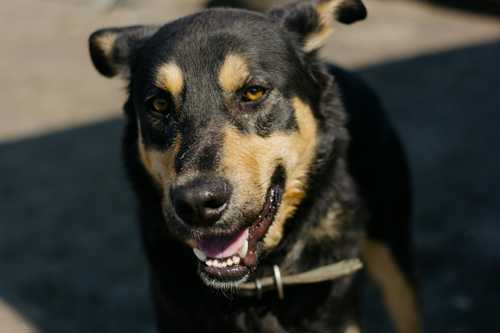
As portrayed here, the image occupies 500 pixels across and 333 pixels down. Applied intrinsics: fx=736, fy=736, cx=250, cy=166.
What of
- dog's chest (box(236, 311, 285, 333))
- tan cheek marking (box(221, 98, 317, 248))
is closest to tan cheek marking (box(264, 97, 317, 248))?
tan cheek marking (box(221, 98, 317, 248))

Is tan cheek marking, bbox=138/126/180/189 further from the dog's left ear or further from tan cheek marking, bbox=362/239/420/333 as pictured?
tan cheek marking, bbox=362/239/420/333

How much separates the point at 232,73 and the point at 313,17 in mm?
654

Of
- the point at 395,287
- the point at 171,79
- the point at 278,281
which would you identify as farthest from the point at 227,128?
the point at 395,287

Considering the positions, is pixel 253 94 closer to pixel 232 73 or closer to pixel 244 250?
pixel 232 73

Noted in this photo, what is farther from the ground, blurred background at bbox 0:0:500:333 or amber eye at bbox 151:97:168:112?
amber eye at bbox 151:97:168:112

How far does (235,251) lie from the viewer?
3074 mm

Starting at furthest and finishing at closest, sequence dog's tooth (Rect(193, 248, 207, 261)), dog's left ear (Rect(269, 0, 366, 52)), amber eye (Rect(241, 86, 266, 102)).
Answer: dog's left ear (Rect(269, 0, 366, 52))
amber eye (Rect(241, 86, 266, 102))
dog's tooth (Rect(193, 248, 207, 261))

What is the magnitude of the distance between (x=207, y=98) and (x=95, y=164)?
364 cm

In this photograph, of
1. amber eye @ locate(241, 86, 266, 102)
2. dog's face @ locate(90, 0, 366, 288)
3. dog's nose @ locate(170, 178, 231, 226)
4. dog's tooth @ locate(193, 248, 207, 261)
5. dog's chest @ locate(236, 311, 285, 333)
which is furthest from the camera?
dog's chest @ locate(236, 311, 285, 333)

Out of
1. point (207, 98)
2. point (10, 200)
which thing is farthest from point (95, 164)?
point (207, 98)

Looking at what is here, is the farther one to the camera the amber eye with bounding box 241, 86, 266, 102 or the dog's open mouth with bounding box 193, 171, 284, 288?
the amber eye with bounding box 241, 86, 266, 102

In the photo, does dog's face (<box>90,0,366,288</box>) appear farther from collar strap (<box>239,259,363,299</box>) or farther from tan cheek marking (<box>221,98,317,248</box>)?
collar strap (<box>239,259,363,299</box>)

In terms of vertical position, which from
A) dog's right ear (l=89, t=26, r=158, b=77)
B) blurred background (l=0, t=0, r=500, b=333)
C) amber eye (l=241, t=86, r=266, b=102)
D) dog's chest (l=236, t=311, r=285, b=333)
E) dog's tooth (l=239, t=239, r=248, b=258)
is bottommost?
blurred background (l=0, t=0, r=500, b=333)

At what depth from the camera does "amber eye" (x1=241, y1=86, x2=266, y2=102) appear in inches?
126
